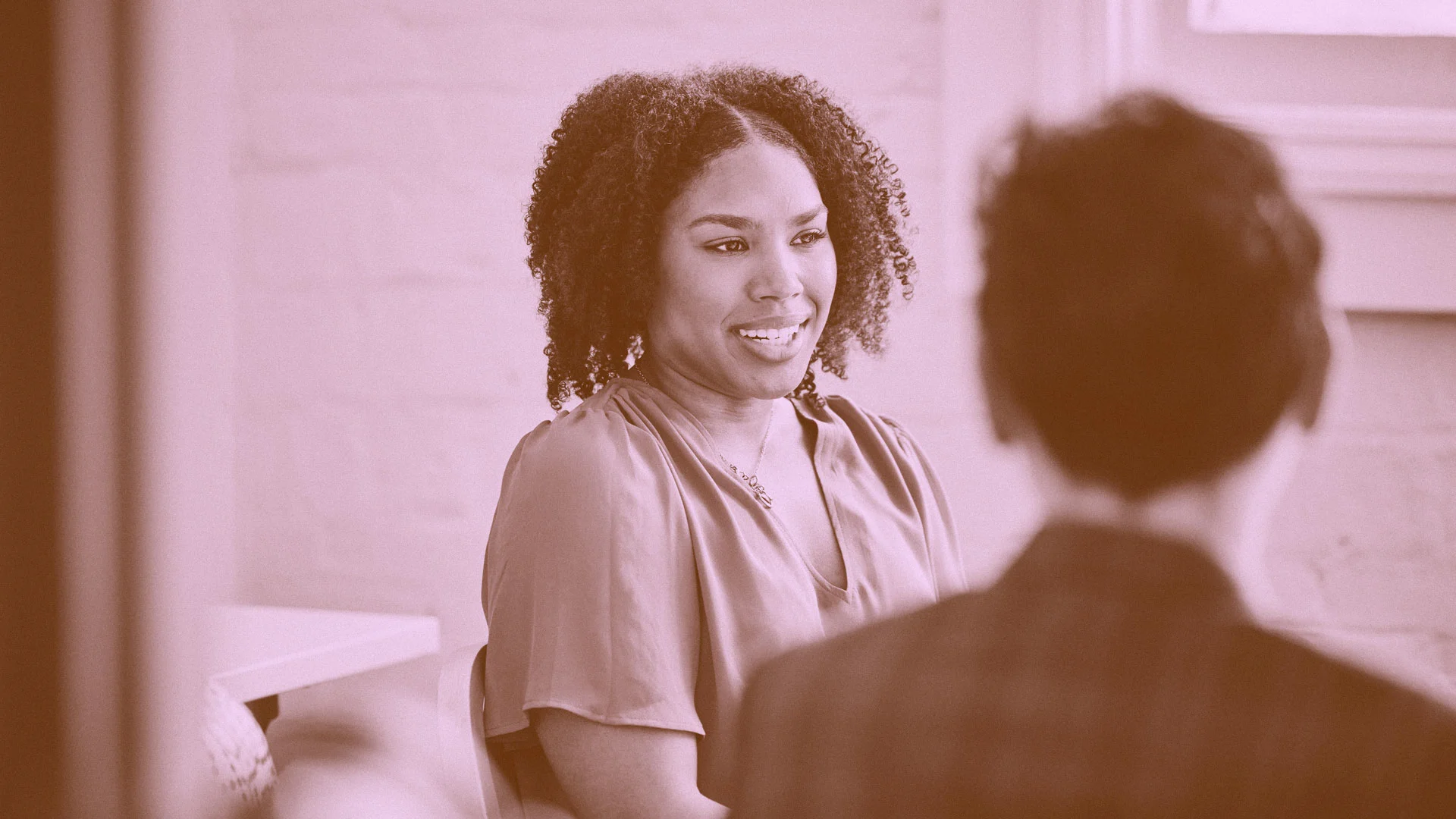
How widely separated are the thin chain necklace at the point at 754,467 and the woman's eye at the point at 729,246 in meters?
0.13

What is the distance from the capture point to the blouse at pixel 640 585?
36.6 inches

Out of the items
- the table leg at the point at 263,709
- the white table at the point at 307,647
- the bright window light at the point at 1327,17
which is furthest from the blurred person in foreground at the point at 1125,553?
the bright window light at the point at 1327,17

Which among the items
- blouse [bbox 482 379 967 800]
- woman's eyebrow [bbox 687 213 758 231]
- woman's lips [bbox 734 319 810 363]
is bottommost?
blouse [bbox 482 379 967 800]

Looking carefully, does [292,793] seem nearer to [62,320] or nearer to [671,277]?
[62,320]

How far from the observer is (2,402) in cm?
20

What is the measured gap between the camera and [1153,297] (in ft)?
1.57

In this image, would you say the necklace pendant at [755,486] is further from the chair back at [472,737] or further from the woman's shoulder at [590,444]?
the chair back at [472,737]

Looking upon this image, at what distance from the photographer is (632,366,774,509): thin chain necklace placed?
1089 mm

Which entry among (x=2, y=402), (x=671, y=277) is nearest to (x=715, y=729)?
(x=671, y=277)

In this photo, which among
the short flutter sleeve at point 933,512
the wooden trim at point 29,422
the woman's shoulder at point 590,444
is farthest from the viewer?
the short flutter sleeve at point 933,512

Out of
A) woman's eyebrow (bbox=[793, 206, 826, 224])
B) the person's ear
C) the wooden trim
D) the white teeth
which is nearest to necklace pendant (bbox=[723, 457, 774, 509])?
the white teeth

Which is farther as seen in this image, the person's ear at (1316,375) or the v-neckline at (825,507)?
the v-neckline at (825,507)

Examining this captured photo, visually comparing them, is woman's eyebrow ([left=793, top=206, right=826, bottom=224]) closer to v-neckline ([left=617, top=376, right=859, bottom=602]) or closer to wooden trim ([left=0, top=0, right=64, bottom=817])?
v-neckline ([left=617, top=376, right=859, bottom=602])

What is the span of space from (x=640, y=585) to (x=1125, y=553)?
0.51 metres
